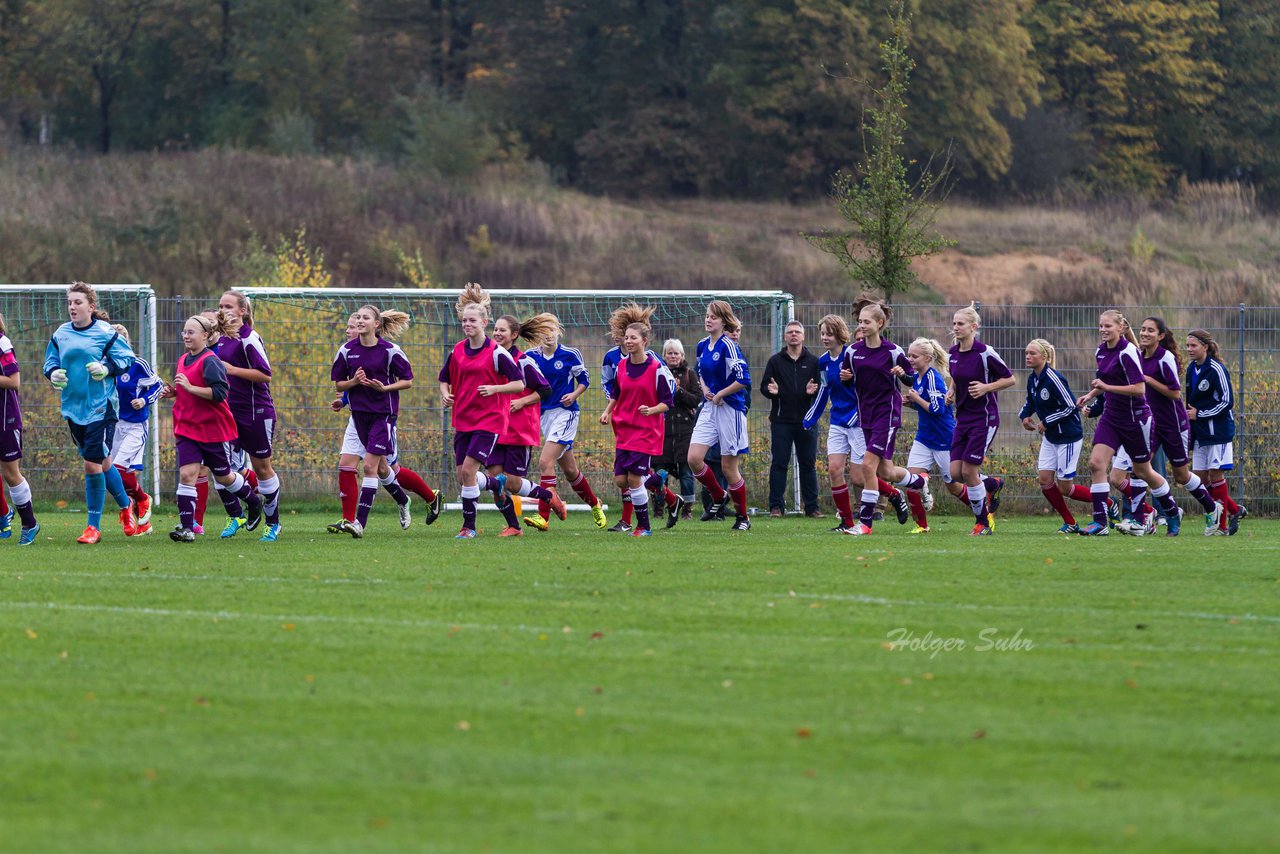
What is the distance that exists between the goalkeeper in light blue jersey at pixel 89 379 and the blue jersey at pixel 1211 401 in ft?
32.1

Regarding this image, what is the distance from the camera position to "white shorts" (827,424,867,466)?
16141 millimetres

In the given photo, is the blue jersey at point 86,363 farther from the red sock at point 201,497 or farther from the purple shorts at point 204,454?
A: the red sock at point 201,497

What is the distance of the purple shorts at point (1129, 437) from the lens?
1541 cm

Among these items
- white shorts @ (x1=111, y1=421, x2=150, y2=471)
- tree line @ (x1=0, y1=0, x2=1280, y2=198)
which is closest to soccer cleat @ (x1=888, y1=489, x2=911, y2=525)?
white shorts @ (x1=111, y1=421, x2=150, y2=471)

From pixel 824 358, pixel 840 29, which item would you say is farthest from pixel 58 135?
pixel 824 358

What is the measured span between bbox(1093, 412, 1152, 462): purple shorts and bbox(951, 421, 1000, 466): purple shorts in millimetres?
928

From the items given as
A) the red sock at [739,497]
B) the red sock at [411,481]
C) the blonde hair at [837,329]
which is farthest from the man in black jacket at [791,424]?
the red sock at [411,481]

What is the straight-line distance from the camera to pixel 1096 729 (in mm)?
6457

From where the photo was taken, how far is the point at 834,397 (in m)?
17.0

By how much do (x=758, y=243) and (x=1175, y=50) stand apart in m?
19.9

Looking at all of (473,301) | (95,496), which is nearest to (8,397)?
(95,496)

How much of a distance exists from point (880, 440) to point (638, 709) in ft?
27.1

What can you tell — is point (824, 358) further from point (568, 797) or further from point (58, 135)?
point (58, 135)

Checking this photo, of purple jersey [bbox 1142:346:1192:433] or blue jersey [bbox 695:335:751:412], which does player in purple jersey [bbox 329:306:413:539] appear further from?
purple jersey [bbox 1142:346:1192:433]
